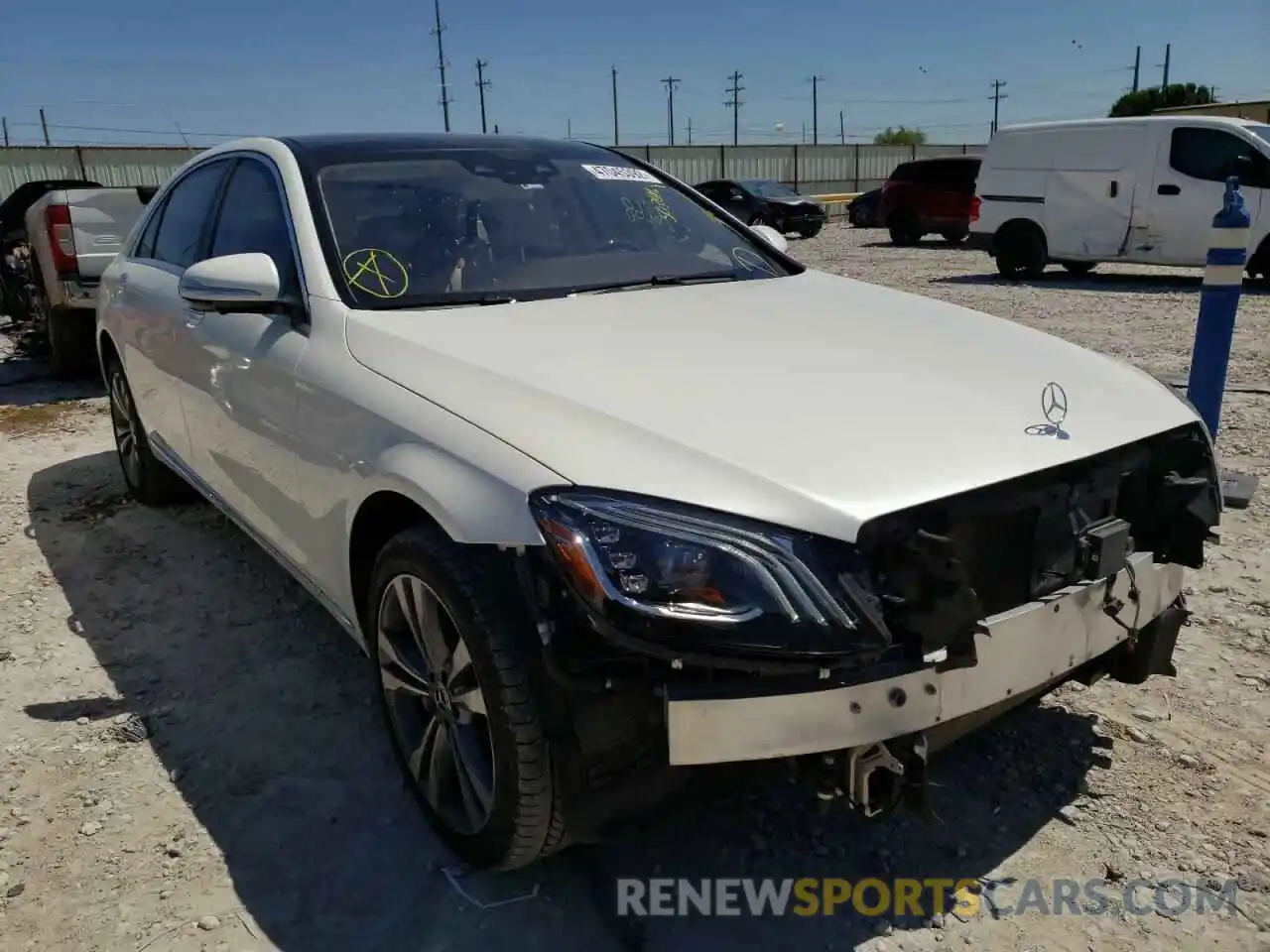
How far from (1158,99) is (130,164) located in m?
46.9

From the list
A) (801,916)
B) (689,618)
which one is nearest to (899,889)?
(801,916)

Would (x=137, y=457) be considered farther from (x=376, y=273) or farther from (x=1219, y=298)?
(x=1219, y=298)

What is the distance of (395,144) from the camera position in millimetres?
3324

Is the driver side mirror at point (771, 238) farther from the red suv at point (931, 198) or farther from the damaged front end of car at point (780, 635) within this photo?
the red suv at point (931, 198)

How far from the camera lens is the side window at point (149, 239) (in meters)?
4.49

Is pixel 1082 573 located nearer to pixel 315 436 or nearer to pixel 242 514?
pixel 315 436

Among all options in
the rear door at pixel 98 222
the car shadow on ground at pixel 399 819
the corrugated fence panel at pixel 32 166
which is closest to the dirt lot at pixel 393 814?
the car shadow on ground at pixel 399 819

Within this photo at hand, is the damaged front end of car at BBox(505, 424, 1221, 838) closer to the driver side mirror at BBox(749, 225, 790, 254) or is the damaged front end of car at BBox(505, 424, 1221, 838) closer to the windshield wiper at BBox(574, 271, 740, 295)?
the windshield wiper at BBox(574, 271, 740, 295)

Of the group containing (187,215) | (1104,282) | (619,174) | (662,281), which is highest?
(619,174)

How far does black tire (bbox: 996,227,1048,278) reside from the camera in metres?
13.7

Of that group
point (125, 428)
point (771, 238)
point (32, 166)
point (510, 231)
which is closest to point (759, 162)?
point (32, 166)

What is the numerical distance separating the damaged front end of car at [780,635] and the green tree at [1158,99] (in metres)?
53.3

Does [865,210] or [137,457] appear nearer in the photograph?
[137,457]

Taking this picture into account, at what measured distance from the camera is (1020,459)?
2.01m
